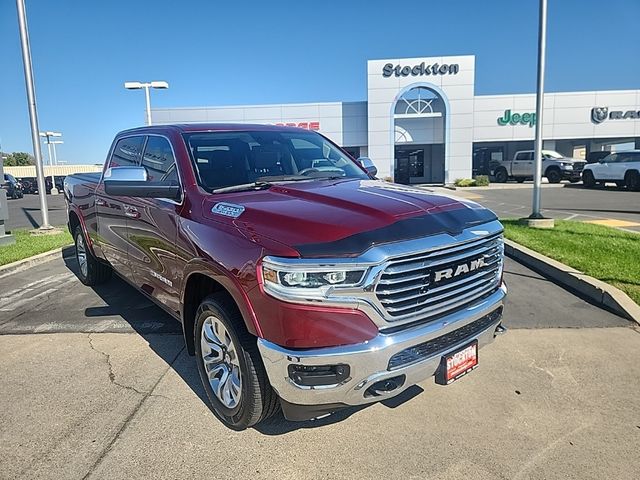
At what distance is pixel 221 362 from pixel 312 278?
1.07 meters

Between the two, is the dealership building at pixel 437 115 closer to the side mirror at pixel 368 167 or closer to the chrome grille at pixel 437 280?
the side mirror at pixel 368 167

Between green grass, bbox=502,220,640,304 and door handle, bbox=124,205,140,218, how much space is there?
16.9ft

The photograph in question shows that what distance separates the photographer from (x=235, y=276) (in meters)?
2.65

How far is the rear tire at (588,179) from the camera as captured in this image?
2455 centimetres

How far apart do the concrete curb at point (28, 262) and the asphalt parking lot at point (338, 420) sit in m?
→ 3.33

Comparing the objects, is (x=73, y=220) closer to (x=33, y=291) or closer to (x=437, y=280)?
(x=33, y=291)

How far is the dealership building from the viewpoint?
30.7m

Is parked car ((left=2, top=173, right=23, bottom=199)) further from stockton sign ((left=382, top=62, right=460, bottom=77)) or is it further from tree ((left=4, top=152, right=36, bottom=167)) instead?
tree ((left=4, top=152, right=36, bottom=167))

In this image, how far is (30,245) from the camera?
9.67m

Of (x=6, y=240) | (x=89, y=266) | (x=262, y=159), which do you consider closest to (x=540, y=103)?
(x=262, y=159)

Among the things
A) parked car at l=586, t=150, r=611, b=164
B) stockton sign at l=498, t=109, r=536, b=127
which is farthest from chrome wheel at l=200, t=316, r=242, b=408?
parked car at l=586, t=150, r=611, b=164

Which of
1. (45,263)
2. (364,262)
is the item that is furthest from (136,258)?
(45,263)

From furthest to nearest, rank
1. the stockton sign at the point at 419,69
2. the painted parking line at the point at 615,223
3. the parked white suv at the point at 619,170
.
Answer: the stockton sign at the point at 419,69
the parked white suv at the point at 619,170
the painted parking line at the point at 615,223

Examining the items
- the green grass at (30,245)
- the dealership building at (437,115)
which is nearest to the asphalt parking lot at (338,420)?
the green grass at (30,245)
